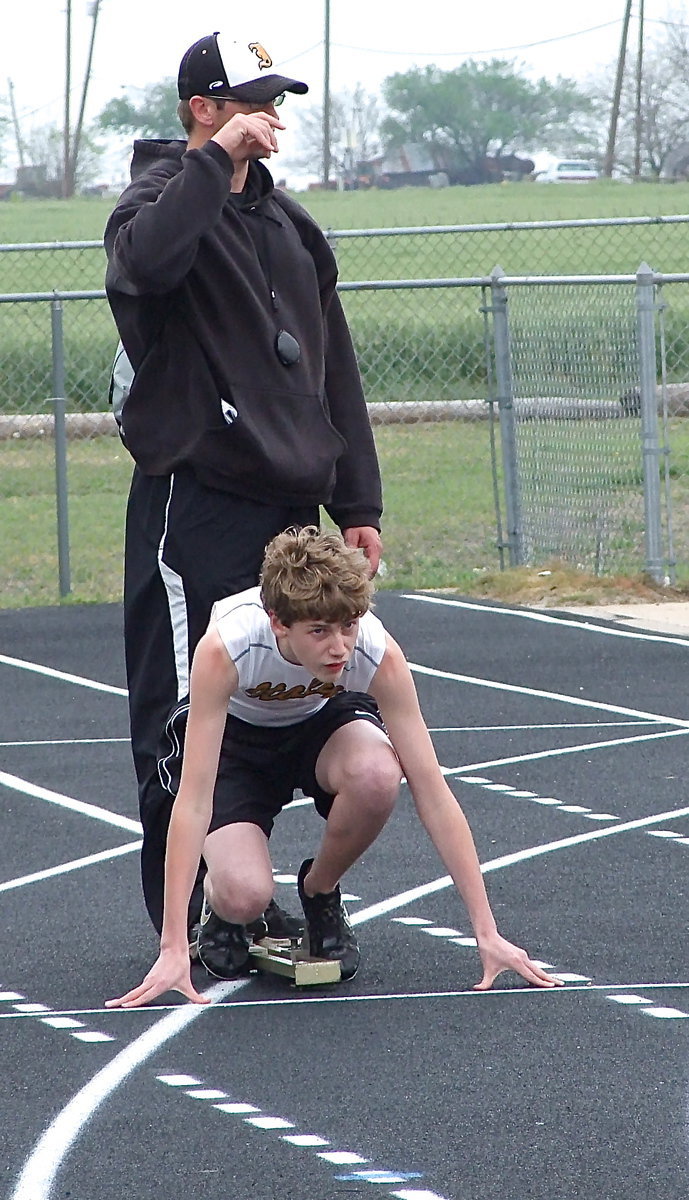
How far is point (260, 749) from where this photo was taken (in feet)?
15.4

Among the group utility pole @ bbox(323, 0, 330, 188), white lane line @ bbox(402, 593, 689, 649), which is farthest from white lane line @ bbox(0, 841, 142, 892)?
utility pole @ bbox(323, 0, 330, 188)

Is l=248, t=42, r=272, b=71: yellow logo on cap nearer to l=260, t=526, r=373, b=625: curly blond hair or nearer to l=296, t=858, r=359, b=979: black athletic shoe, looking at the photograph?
l=260, t=526, r=373, b=625: curly blond hair

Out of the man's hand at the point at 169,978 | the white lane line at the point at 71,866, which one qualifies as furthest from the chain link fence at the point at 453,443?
the man's hand at the point at 169,978

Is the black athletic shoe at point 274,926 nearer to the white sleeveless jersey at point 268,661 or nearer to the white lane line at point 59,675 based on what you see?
the white sleeveless jersey at point 268,661

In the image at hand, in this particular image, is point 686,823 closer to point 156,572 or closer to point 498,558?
point 156,572

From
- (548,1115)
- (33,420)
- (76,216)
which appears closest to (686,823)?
(548,1115)

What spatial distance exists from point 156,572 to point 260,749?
0.49 m

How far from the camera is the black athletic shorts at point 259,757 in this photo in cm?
466

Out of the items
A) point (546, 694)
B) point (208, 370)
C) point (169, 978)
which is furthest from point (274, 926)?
point (546, 694)

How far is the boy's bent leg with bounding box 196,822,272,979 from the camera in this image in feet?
14.9

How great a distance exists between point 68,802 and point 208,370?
99.7 inches

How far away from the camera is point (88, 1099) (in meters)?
3.96

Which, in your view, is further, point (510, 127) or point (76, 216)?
point (510, 127)

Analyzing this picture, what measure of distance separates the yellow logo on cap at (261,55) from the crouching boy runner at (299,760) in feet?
3.54
